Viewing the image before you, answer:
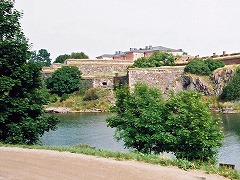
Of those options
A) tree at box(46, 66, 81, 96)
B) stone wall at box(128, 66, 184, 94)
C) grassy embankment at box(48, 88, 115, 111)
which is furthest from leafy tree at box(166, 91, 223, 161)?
tree at box(46, 66, 81, 96)

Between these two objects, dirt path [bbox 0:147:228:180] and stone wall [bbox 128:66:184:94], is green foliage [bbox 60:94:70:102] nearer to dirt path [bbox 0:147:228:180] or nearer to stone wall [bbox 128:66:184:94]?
stone wall [bbox 128:66:184:94]

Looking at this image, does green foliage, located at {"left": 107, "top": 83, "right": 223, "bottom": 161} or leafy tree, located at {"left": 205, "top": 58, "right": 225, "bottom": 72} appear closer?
green foliage, located at {"left": 107, "top": 83, "right": 223, "bottom": 161}

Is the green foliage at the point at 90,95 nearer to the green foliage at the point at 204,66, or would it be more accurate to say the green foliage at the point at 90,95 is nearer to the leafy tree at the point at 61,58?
the green foliage at the point at 204,66

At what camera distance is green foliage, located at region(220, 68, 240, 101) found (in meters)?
52.4

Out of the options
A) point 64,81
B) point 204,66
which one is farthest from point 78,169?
point 64,81

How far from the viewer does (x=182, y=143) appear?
64.2 feet

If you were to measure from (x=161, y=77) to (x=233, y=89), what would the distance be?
568 inches

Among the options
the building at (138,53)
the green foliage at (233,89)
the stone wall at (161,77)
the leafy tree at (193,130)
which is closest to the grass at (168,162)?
the leafy tree at (193,130)

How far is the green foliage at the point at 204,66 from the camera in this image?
5878 cm

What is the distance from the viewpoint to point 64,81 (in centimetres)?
6278

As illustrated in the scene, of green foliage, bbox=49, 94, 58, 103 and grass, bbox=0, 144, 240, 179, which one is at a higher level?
grass, bbox=0, 144, 240, 179

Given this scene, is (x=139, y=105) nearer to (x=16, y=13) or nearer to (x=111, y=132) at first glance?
(x=16, y=13)

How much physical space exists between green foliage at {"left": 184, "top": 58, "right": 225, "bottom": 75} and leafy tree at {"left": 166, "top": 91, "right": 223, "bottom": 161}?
3887 centimetres

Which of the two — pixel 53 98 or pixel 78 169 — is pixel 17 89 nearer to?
pixel 78 169
